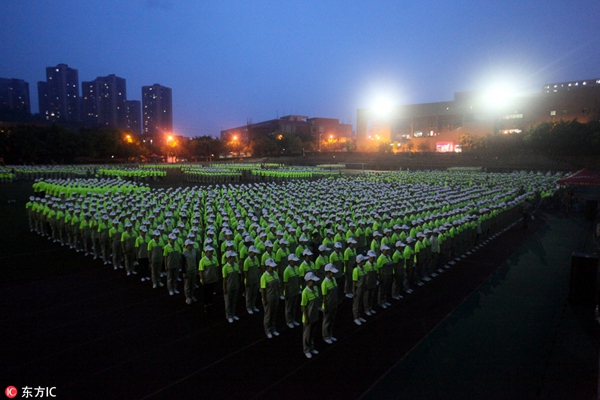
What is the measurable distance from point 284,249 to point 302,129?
108m

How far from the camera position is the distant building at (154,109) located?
18325cm

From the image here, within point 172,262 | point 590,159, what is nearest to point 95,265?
point 172,262

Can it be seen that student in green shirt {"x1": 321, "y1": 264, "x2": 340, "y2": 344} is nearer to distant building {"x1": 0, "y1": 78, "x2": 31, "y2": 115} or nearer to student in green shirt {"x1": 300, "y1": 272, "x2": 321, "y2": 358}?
student in green shirt {"x1": 300, "y1": 272, "x2": 321, "y2": 358}

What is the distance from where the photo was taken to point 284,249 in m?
9.49

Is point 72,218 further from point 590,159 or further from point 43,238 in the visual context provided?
point 590,159

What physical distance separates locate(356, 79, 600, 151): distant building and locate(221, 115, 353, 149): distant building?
15.7m

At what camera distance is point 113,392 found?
220 inches

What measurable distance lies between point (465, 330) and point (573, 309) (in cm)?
305

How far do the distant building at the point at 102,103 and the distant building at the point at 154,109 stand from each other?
42.6ft

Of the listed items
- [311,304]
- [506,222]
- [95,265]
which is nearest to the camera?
[311,304]

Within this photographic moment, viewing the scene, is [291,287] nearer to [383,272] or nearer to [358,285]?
[358,285]

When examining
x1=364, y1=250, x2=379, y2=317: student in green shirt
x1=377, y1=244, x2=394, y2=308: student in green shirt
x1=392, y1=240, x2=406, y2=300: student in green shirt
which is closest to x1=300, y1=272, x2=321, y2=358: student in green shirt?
x1=364, y1=250, x2=379, y2=317: student in green shirt

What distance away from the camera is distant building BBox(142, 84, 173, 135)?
183250 mm

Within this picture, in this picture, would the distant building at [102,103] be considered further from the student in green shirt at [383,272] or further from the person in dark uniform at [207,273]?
the student in green shirt at [383,272]
